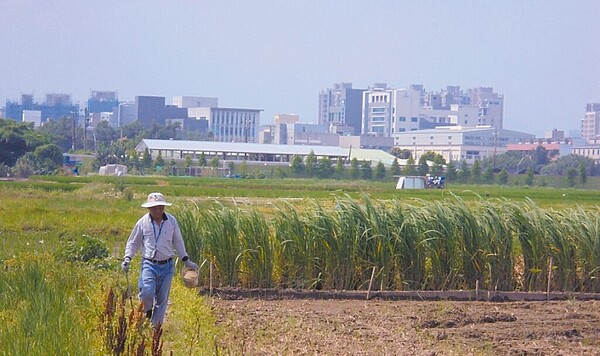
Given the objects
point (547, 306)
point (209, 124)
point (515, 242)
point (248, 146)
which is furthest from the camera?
point (209, 124)

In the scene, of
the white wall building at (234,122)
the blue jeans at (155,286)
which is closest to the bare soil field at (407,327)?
the blue jeans at (155,286)

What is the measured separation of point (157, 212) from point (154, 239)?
292 millimetres

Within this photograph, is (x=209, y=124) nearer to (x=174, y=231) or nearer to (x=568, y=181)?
(x=568, y=181)

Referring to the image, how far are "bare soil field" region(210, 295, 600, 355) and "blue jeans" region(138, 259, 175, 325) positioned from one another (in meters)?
0.80

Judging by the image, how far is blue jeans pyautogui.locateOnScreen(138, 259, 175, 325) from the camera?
1071cm

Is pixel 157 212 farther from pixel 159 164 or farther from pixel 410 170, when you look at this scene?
pixel 159 164

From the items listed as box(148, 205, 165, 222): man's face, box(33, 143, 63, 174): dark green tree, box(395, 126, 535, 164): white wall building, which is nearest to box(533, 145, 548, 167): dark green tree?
box(395, 126, 535, 164): white wall building

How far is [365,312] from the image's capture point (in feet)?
43.4

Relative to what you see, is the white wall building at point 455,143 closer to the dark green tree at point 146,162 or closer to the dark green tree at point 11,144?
the dark green tree at point 146,162

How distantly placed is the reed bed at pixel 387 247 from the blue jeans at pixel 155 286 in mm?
3931

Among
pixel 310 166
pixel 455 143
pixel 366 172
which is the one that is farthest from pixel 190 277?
pixel 455 143

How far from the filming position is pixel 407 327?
39.2ft

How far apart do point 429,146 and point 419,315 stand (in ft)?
466

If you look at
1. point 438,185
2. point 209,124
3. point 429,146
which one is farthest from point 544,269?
point 209,124
